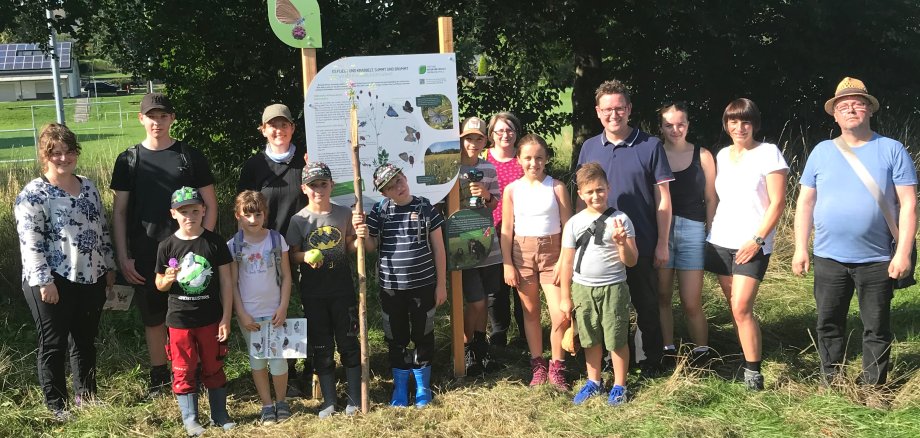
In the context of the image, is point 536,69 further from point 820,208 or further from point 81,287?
point 81,287

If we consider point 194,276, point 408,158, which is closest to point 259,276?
point 194,276

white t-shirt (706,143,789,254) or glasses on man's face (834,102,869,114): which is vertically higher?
glasses on man's face (834,102,869,114)

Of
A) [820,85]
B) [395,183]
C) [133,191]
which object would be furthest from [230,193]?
[820,85]

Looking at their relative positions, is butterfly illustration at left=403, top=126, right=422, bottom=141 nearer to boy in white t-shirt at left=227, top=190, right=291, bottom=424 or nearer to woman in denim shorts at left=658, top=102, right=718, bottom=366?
boy in white t-shirt at left=227, top=190, right=291, bottom=424

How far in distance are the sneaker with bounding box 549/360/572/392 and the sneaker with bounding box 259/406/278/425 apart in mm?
1706

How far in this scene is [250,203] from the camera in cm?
407

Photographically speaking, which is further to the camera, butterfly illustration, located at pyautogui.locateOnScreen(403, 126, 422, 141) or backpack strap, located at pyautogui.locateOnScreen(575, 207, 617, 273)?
butterfly illustration, located at pyautogui.locateOnScreen(403, 126, 422, 141)

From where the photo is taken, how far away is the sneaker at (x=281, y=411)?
431 cm

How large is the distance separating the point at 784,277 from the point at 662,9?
384 cm

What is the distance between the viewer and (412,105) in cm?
470

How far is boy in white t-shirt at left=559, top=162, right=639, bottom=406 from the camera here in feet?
13.6

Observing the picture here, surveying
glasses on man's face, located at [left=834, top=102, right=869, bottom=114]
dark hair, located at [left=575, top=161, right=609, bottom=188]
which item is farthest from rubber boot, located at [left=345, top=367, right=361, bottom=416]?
glasses on man's face, located at [left=834, top=102, right=869, bottom=114]

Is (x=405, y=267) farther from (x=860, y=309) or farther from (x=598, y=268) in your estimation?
(x=860, y=309)

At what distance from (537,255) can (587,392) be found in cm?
87
